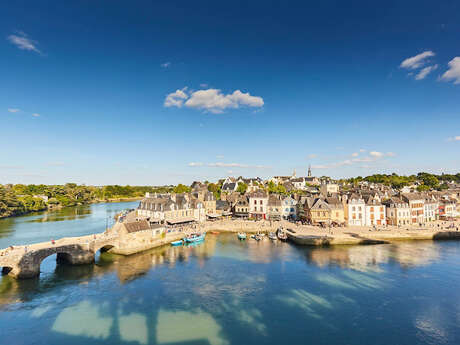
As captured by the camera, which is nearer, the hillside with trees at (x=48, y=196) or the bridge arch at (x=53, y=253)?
the bridge arch at (x=53, y=253)

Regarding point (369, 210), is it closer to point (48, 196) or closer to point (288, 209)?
point (288, 209)

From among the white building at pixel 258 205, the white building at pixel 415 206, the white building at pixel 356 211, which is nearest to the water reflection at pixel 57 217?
the white building at pixel 258 205

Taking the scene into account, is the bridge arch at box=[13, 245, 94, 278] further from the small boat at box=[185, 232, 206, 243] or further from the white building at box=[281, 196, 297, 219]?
the white building at box=[281, 196, 297, 219]

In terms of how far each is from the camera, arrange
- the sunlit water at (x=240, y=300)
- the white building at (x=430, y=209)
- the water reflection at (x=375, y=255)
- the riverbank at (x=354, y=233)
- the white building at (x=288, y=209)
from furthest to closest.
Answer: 1. the white building at (x=288, y=209)
2. the white building at (x=430, y=209)
3. the riverbank at (x=354, y=233)
4. the water reflection at (x=375, y=255)
5. the sunlit water at (x=240, y=300)

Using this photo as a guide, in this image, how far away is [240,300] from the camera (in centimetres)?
2478

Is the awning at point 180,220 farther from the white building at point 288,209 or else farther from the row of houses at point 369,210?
the row of houses at point 369,210

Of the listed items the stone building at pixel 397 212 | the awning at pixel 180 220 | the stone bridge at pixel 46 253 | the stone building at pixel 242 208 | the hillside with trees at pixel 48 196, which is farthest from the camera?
the hillside with trees at pixel 48 196

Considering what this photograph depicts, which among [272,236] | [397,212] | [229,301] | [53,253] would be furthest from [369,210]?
[53,253]

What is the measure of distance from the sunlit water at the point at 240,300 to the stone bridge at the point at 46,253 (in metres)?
1.20

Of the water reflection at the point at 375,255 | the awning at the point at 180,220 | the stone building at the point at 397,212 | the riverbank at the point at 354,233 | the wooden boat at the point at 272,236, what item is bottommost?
the water reflection at the point at 375,255

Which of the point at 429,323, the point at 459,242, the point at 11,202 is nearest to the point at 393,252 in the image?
the point at 459,242

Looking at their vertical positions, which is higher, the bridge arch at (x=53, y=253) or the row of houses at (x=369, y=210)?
the row of houses at (x=369, y=210)

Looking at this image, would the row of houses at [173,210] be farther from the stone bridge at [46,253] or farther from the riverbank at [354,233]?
the stone bridge at [46,253]

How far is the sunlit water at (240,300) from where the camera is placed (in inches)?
774
